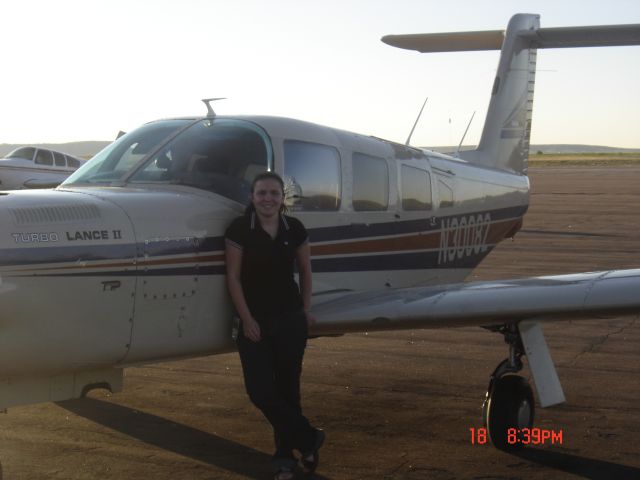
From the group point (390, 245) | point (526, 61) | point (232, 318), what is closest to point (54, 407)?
point (232, 318)

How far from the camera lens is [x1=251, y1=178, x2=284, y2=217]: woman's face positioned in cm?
614

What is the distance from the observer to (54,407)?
813cm

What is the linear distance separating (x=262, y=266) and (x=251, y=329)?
39cm

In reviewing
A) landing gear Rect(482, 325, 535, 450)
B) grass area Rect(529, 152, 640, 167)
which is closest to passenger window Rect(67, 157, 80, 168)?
landing gear Rect(482, 325, 535, 450)

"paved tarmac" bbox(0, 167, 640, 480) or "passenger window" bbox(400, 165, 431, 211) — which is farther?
"passenger window" bbox(400, 165, 431, 211)

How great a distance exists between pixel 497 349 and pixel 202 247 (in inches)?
189

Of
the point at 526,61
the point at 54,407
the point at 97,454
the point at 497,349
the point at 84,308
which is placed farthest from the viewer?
the point at 526,61

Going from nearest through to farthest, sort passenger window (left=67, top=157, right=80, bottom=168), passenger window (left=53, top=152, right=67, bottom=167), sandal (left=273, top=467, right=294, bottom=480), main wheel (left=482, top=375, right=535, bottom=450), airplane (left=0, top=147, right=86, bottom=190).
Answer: sandal (left=273, top=467, right=294, bottom=480) → main wheel (left=482, top=375, right=535, bottom=450) → airplane (left=0, top=147, right=86, bottom=190) → passenger window (left=53, top=152, right=67, bottom=167) → passenger window (left=67, top=157, right=80, bottom=168)

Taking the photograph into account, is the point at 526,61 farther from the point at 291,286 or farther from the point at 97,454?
the point at 97,454

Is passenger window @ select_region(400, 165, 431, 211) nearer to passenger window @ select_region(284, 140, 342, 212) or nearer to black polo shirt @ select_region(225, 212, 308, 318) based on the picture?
passenger window @ select_region(284, 140, 342, 212)

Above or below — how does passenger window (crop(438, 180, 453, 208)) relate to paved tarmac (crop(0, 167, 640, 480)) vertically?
above

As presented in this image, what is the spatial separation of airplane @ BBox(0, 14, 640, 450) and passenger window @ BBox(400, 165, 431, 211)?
19 mm

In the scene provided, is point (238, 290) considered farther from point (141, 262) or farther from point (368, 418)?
point (368, 418)

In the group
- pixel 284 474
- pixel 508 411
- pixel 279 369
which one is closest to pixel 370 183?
pixel 508 411
